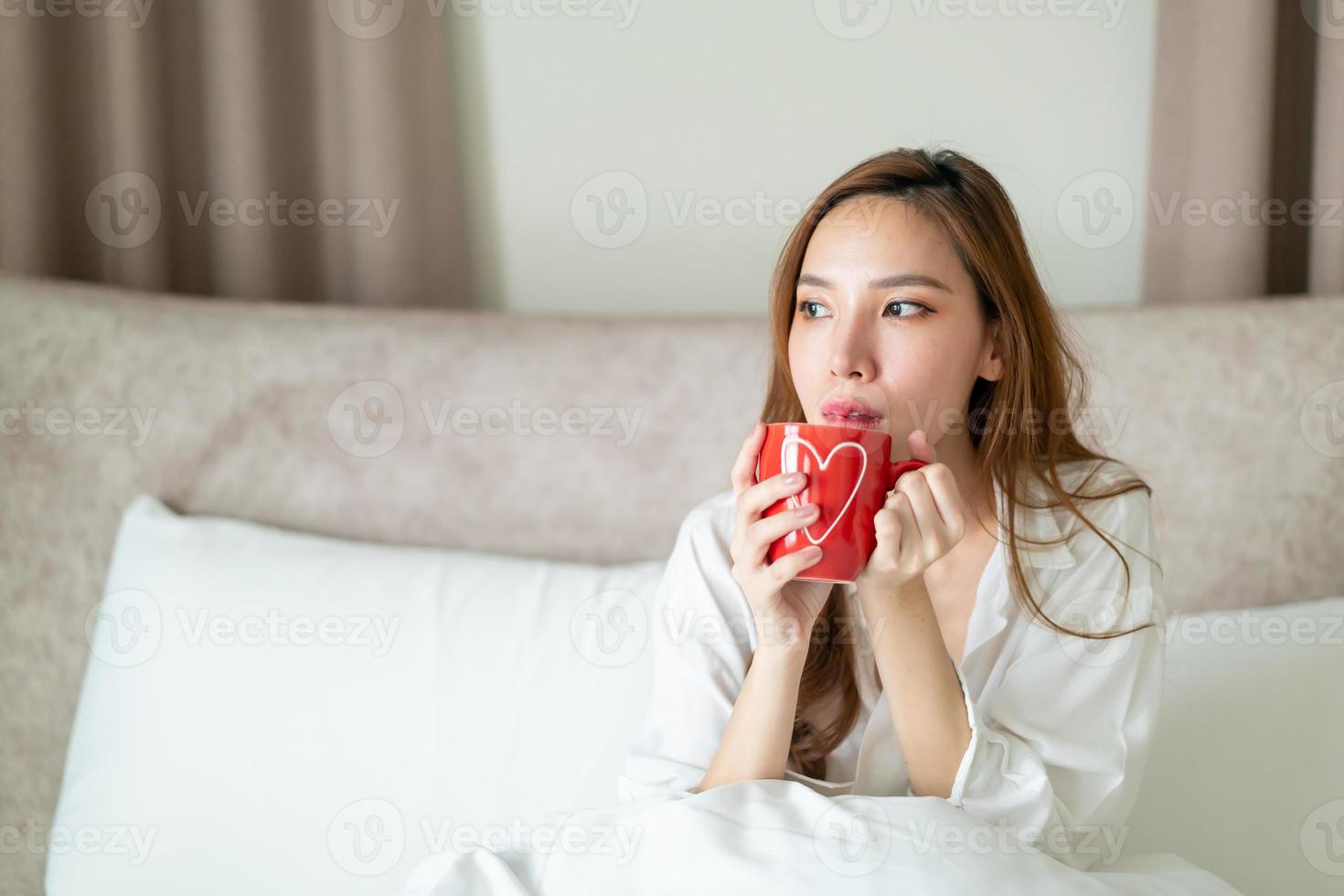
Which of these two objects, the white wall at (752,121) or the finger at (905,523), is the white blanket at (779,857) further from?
the white wall at (752,121)

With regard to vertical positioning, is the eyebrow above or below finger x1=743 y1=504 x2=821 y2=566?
above

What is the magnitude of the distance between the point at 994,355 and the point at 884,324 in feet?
0.57

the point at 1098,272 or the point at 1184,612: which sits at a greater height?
the point at 1098,272

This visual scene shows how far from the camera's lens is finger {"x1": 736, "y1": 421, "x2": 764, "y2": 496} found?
0.98 meters

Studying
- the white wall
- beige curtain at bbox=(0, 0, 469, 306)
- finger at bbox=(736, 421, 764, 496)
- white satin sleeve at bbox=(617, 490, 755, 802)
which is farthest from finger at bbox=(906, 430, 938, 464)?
beige curtain at bbox=(0, 0, 469, 306)

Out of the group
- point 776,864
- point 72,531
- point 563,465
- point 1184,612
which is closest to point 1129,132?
point 1184,612

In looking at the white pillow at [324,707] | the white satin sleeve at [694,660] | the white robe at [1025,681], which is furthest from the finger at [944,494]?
the white pillow at [324,707]

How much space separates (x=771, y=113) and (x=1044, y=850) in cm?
132

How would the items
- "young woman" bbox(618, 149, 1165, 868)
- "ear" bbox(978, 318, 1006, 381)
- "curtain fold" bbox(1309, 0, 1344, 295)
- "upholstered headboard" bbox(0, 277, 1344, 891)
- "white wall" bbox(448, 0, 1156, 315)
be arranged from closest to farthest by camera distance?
"young woman" bbox(618, 149, 1165, 868) → "ear" bbox(978, 318, 1006, 381) → "upholstered headboard" bbox(0, 277, 1344, 891) → "curtain fold" bbox(1309, 0, 1344, 295) → "white wall" bbox(448, 0, 1156, 315)

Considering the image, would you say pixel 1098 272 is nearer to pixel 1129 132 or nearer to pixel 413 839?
pixel 1129 132

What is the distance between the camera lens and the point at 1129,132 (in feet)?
6.49

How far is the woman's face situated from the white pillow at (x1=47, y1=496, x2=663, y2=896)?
0.56 m

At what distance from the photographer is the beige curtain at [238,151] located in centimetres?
182

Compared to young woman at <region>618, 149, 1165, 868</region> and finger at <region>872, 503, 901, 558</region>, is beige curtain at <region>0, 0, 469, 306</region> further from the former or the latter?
finger at <region>872, 503, 901, 558</region>
